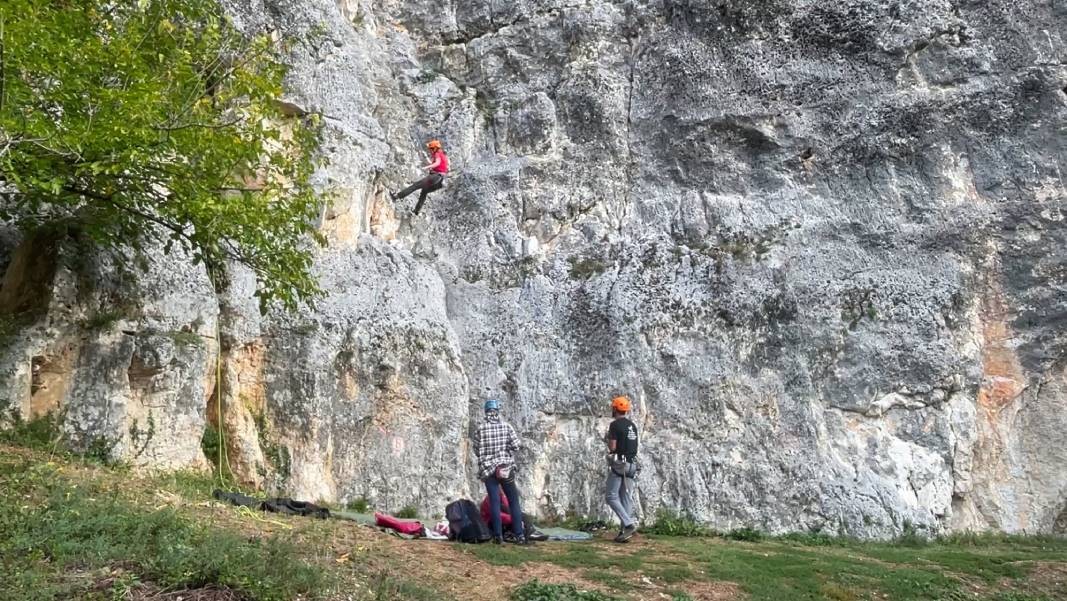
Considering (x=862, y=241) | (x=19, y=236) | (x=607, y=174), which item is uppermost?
(x=607, y=174)

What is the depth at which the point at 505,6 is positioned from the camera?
19.6 meters

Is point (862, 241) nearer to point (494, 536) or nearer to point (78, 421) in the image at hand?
point (494, 536)

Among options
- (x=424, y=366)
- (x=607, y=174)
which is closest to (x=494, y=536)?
(x=424, y=366)

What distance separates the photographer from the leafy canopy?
24.9ft

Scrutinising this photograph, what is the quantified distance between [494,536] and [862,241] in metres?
9.77

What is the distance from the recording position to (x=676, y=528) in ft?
39.6

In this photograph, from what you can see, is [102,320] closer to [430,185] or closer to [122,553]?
[122,553]

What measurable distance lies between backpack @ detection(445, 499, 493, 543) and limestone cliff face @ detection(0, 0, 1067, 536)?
3618mm

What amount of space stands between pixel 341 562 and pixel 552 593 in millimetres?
1964

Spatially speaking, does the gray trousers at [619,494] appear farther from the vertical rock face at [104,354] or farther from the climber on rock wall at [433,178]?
the climber on rock wall at [433,178]

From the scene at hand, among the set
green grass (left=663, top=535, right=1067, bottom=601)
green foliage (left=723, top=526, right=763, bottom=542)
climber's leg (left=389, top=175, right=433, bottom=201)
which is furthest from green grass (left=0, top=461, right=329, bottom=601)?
climber's leg (left=389, top=175, right=433, bottom=201)

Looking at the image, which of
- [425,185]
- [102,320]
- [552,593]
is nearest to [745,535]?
[552,593]

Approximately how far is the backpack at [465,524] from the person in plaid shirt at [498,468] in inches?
8.0

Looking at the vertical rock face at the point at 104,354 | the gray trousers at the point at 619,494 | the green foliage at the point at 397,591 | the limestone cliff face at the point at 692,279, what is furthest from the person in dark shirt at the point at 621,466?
the vertical rock face at the point at 104,354
